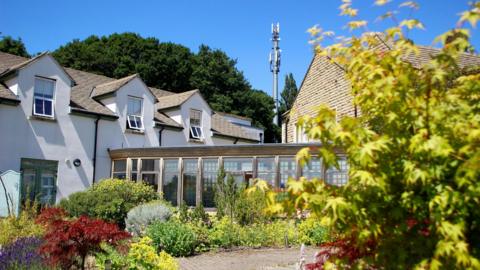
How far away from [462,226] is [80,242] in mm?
6203

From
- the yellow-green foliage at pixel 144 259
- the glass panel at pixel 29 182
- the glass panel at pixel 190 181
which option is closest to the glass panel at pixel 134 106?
the glass panel at pixel 190 181

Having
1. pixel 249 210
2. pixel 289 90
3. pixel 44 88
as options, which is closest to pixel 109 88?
pixel 44 88

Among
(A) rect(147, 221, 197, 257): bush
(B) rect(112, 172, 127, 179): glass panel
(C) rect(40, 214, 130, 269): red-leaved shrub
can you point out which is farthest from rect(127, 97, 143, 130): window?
(C) rect(40, 214, 130, 269): red-leaved shrub

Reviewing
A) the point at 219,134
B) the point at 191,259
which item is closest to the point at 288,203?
the point at 191,259

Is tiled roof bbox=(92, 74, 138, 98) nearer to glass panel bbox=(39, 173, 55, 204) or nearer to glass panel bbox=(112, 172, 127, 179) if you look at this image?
glass panel bbox=(112, 172, 127, 179)

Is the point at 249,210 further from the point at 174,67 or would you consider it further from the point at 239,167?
the point at 174,67

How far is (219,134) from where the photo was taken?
30.0 metres

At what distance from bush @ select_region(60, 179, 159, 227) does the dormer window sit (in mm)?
9477

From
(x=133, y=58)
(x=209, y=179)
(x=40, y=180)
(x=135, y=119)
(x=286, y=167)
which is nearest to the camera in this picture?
(x=286, y=167)

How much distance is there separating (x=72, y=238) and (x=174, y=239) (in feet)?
16.3

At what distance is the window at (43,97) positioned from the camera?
21.1 metres

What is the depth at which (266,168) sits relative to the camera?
20047 millimetres

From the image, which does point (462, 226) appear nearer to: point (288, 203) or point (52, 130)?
point (288, 203)

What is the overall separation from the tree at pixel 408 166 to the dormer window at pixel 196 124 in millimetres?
25028
